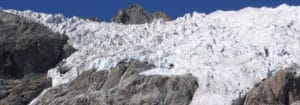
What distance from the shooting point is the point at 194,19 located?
69.6 metres

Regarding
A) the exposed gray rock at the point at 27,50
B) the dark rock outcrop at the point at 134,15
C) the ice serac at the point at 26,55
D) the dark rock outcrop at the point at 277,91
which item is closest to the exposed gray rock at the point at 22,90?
the ice serac at the point at 26,55

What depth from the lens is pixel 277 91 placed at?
177ft

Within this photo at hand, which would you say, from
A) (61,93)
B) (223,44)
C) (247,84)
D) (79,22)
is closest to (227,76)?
(247,84)

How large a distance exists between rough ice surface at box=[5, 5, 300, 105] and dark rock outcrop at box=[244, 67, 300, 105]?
1.15 m

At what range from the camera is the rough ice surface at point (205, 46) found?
5659 centimetres

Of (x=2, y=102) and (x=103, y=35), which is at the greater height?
(x=103, y=35)

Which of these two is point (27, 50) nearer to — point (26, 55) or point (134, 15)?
point (26, 55)

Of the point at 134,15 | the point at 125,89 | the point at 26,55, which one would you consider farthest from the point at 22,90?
the point at 134,15

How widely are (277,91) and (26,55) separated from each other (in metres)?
20.3

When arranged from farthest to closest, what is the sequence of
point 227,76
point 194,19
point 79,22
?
1. point 79,22
2. point 194,19
3. point 227,76

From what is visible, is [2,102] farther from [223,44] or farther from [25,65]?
[223,44]

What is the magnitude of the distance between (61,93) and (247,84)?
11.7 meters

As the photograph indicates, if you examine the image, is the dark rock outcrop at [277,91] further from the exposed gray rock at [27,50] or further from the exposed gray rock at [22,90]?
the exposed gray rock at [27,50]

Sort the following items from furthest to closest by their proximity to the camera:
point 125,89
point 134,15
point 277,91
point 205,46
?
point 134,15 < point 205,46 < point 125,89 < point 277,91
